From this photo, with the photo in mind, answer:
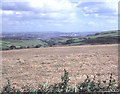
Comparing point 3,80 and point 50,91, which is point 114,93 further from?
point 3,80

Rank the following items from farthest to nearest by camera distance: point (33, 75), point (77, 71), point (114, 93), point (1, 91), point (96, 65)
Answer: point (96, 65) → point (77, 71) → point (33, 75) → point (1, 91) → point (114, 93)

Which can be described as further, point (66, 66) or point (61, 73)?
point (66, 66)

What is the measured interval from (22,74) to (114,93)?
3504 millimetres

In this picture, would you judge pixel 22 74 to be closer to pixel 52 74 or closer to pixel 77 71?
pixel 52 74

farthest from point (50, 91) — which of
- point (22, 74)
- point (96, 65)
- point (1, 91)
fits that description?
point (96, 65)

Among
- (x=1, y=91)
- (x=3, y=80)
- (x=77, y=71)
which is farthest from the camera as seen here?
(x=77, y=71)

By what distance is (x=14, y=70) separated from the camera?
710cm

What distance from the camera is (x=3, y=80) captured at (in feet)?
19.3

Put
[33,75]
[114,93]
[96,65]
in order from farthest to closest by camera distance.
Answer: [96,65], [33,75], [114,93]

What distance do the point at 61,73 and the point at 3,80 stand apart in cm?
210

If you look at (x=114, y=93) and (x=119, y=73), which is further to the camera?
(x=119, y=73)

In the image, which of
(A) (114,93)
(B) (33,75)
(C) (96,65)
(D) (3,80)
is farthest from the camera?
(C) (96,65)

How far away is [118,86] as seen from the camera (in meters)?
4.80

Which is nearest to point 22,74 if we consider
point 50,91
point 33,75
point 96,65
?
point 33,75
